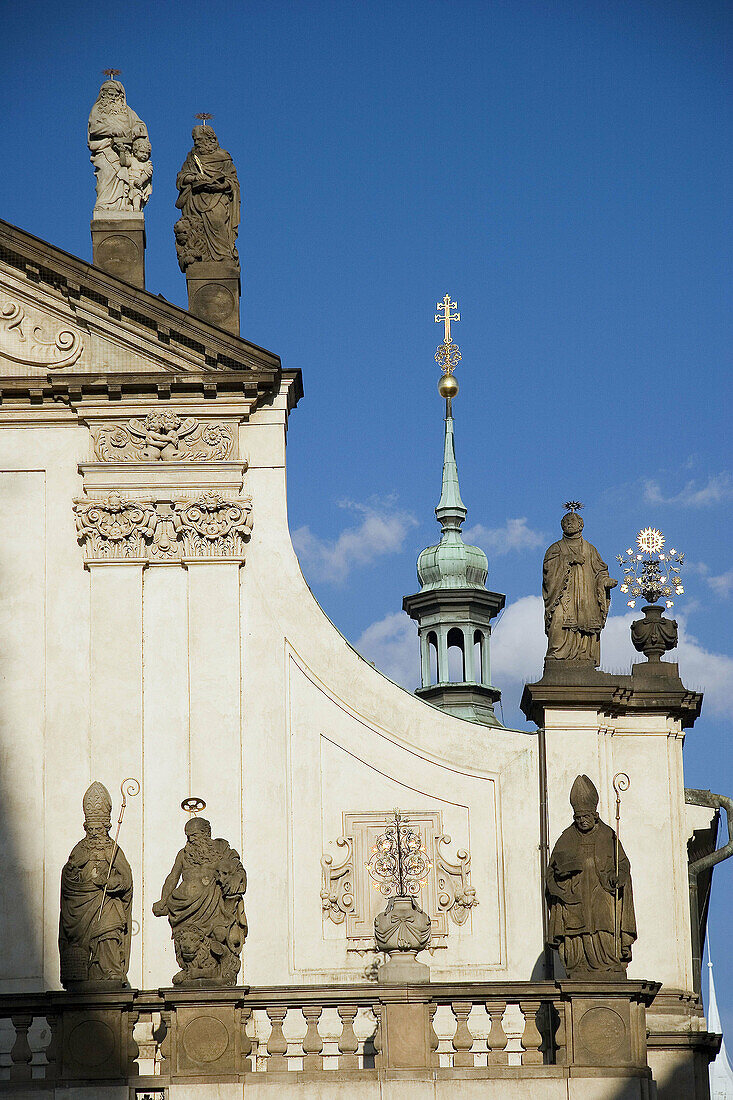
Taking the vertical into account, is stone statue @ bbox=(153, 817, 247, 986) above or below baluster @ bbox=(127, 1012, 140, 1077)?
above

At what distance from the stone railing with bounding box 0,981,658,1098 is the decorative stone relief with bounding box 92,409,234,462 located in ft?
20.2

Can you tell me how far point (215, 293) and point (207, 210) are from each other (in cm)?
92

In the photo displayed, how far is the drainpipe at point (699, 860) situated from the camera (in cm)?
2094

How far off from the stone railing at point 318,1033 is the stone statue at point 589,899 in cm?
32

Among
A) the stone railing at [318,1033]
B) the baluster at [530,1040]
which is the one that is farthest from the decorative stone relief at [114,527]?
the baluster at [530,1040]

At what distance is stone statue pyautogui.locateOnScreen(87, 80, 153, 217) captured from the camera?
22.3 metres

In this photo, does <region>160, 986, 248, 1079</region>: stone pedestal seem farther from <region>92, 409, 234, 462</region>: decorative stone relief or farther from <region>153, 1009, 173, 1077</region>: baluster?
<region>92, 409, 234, 462</region>: decorative stone relief

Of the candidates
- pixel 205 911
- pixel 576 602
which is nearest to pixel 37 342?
pixel 576 602

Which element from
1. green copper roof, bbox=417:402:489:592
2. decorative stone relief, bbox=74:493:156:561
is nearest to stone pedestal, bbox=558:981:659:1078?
decorative stone relief, bbox=74:493:156:561

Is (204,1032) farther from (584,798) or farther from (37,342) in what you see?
(37,342)

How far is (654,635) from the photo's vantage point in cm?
2108

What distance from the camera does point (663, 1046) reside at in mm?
19516

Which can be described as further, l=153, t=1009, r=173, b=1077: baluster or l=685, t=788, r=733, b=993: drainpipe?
l=685, t=788, r=733, b=993: drainpipe

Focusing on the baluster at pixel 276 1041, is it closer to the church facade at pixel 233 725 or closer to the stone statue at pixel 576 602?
the church facade at pixel 233 725
